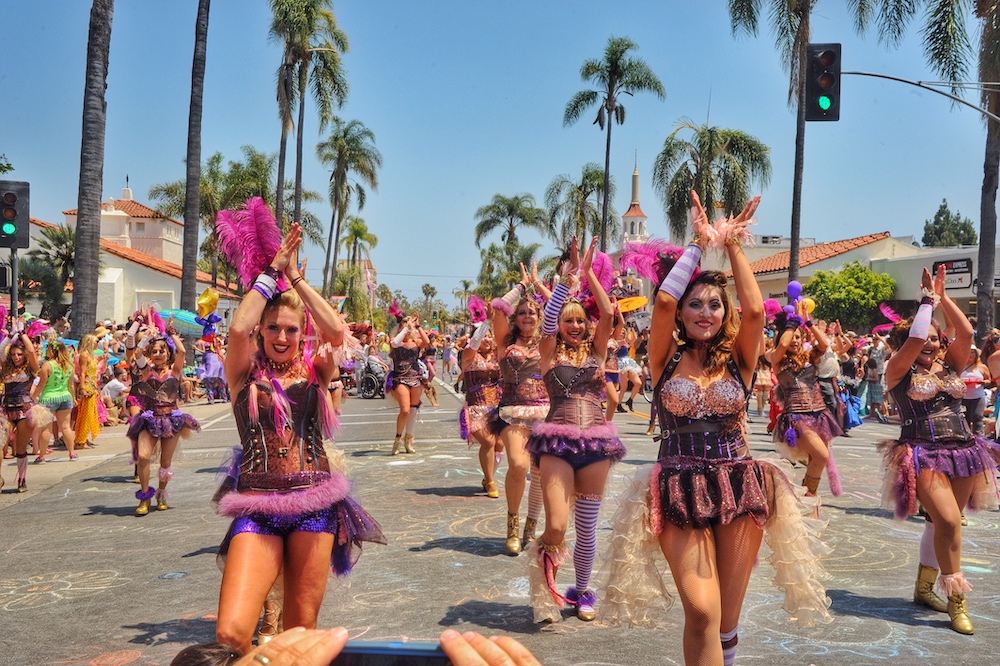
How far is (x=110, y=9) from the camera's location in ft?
49.8

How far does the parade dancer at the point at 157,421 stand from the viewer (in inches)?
356

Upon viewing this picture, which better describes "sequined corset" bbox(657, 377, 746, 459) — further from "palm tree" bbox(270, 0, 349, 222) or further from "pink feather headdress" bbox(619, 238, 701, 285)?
"palm tree" bbox(270, 0, 349, 222)

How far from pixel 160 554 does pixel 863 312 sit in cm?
3791

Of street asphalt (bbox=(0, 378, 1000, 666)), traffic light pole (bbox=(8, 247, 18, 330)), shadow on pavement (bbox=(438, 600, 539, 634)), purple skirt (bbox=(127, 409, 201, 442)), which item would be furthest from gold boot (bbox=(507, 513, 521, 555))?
traffic light pole (bbox=(8, 247, 18, 330))

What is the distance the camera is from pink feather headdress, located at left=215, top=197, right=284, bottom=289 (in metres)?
4.29

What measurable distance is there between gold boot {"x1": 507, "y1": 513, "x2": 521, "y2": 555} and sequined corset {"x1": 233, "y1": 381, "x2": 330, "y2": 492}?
3466mm

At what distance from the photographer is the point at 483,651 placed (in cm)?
156

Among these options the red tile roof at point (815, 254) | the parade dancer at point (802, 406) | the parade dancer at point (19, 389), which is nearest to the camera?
the parade dancer at point (802, 406)

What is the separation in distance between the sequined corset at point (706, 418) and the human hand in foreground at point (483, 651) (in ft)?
7.66

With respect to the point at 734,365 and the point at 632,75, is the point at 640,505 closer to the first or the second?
the point at 734,365

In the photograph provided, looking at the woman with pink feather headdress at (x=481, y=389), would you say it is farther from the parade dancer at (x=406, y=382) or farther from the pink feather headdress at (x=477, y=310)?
the parade dancer at (x=406, y=382)

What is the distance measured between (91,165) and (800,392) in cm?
1283

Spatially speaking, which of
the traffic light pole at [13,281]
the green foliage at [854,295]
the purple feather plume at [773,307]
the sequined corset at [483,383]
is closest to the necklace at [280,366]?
the purple feather plume at [773,307]

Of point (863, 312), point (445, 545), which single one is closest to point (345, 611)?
point (445, 545)
